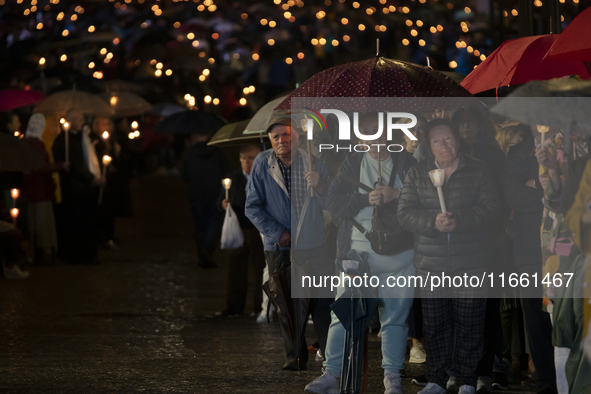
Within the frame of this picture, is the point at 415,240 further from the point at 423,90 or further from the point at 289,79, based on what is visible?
the point at 289,79

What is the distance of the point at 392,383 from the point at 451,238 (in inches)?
40.6

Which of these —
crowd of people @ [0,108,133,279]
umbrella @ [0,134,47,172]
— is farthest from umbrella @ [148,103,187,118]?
umbrella @ [0,134,47,172]

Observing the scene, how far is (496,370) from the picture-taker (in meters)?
6.46

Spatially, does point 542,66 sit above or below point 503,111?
above

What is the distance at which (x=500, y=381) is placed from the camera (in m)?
6.34

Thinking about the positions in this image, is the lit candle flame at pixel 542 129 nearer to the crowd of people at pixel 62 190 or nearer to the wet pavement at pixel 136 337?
the wet pavement at pixel 136 337

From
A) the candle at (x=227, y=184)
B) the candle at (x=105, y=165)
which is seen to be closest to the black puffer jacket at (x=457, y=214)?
the candle at (x=227, y=184)

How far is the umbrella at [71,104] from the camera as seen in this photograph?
1355 centimetres

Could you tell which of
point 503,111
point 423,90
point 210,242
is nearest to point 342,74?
point 423,90

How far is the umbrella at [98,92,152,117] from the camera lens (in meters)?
16.5

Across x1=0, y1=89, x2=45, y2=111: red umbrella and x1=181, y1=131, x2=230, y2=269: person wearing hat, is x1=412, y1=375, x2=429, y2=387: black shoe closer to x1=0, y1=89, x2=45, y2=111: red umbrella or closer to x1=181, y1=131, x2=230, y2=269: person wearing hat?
x1=181, y1=131, x2=230, y2=269: person wearing hat

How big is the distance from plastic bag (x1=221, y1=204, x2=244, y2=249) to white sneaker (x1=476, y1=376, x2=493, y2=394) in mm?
3394

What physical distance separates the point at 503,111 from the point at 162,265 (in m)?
7.77

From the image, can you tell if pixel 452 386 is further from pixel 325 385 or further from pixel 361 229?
pixel 361 229
